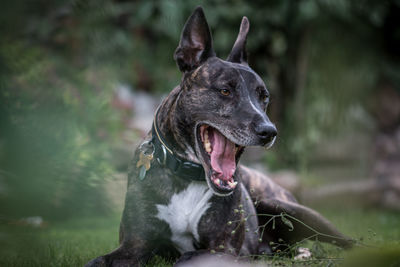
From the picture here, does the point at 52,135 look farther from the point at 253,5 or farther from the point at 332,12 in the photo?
the point at 332,12

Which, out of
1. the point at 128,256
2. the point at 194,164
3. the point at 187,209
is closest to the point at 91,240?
the point at 128,256

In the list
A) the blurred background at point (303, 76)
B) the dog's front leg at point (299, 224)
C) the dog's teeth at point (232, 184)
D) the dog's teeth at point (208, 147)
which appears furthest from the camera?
the blurred background at point (303, 76)

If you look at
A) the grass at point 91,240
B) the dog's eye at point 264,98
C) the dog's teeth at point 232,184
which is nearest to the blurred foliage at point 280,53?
the grass at point 91,240

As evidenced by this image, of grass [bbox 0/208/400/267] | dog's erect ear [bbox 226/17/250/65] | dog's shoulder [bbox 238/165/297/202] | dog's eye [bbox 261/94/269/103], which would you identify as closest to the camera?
grass [bbox 0/208/400/267]

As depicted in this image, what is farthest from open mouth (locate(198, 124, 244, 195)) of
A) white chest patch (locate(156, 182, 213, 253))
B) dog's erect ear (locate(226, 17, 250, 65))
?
dog's erect ear (locate(226, 17, 250, 65))

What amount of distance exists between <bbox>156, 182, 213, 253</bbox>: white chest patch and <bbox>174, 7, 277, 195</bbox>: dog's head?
0.20m

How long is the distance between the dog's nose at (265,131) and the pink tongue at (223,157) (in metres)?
0.29

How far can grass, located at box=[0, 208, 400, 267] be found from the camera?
1.36 metres

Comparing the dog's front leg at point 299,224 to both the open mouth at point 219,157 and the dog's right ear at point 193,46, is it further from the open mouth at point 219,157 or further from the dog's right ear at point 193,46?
the dog's right ear at point 193,46

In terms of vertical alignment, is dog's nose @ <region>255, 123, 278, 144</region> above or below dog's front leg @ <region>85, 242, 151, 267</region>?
above

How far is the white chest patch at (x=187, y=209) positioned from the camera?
283 cm

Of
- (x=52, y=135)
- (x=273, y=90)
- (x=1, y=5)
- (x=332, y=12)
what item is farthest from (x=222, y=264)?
(x=273, y=90)

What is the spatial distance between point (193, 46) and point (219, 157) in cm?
77

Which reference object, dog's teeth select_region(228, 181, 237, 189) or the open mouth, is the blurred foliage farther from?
dog's teeth select_region(228, 181, 237, 189)
